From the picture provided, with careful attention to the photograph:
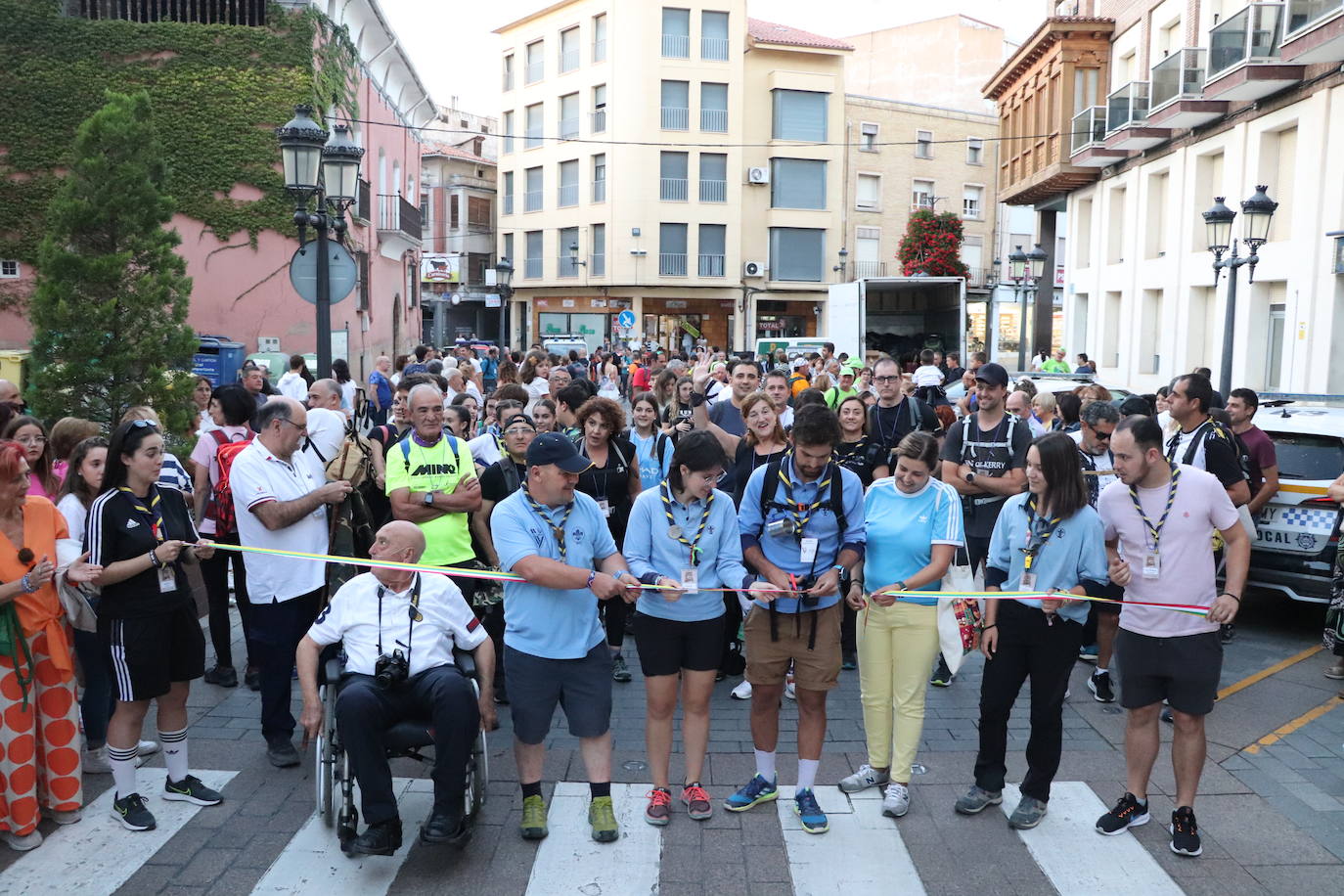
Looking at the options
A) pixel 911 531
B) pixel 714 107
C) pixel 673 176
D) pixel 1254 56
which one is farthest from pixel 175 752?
pixel 714 107

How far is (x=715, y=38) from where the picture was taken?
46.9 metres

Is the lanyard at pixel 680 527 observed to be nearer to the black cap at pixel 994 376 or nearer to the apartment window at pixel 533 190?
the black cap at pixel 994 376

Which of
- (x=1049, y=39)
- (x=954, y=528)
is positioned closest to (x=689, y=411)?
(x=954, y=528)

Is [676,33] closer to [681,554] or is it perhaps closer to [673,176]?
[673,176]

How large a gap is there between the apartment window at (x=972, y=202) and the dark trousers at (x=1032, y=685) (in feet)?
164

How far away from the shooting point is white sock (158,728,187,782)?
5.50 m

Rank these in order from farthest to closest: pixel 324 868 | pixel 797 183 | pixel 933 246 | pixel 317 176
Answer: pixel 797 183, pixel 933 246, pixel 317 176, pixel 324 868

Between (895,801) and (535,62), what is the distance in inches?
1979

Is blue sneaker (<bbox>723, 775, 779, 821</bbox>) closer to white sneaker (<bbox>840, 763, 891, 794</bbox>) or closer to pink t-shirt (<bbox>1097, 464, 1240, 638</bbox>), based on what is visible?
white sneaker (<bbox>840, 763, 891, 794</bbox>)

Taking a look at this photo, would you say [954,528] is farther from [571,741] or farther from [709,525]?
[571,741]

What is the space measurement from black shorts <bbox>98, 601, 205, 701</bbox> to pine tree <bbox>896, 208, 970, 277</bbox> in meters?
38.2

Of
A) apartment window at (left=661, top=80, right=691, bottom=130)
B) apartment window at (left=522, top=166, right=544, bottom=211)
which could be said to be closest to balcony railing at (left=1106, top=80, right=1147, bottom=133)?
apartment window at (left=661, top=80, right=691, bottom=130)

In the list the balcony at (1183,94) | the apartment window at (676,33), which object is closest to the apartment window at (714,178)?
the apartment window at (676,33)

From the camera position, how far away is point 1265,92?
61.5ft
